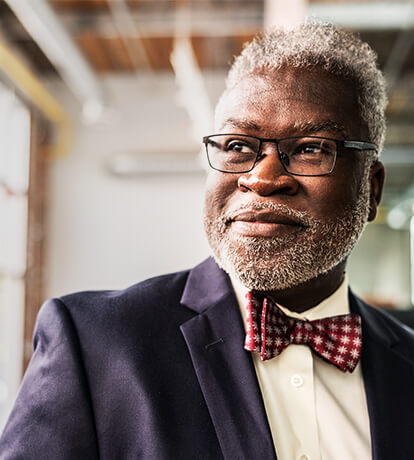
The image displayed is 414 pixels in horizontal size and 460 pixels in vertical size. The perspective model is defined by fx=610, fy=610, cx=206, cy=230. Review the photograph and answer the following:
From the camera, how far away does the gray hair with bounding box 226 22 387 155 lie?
1.30 meters

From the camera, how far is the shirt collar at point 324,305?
4.22 ft

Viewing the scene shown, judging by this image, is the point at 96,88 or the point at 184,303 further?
the point at 96,88

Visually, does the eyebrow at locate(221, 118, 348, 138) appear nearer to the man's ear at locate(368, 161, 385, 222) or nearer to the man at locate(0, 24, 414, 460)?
the man at locate(0, 24, 414, 460)

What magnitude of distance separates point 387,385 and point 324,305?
0.21 metres

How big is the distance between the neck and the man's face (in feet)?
0.20

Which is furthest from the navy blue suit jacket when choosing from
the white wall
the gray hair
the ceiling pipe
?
the white wall

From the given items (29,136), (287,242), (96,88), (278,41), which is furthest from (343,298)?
(29,136)

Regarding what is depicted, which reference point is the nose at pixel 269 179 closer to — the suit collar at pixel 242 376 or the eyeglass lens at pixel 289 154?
the eyeglass lens at pixel 289 154

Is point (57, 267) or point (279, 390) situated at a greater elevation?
point (57, 267)

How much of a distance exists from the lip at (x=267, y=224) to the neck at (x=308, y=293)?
151mm

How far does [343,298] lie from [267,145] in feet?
1.37

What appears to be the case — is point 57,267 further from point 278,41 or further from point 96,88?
point 278,41

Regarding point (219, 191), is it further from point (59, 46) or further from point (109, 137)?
point (109, 137)

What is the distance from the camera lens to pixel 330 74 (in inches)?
50.6
